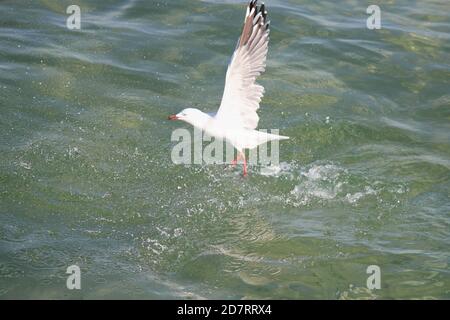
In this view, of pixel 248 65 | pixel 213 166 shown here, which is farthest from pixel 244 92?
pixel 213 166

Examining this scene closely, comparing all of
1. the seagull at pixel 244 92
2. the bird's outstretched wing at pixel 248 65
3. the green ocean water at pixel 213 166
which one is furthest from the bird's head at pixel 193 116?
the green ocean water at pixel 213 166

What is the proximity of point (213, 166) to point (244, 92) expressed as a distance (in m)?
1.41

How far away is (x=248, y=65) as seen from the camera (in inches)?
283

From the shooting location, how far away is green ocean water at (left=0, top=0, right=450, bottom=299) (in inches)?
261

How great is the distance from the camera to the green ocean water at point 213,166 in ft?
21.7

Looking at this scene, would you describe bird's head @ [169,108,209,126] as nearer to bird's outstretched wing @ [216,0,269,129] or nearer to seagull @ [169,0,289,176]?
seagull @ [169,0,289,176]

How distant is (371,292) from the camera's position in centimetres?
643

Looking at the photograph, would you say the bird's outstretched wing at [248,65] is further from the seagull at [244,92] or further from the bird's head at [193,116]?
the bird's head at [193,116]

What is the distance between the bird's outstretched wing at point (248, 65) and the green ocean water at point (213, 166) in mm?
1042

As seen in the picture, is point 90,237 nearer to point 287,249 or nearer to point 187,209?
point 187,209

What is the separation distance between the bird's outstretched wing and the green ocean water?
1042 mm

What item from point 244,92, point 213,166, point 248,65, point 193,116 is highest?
point 248,65

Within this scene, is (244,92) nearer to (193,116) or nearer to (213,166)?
(193,116)
